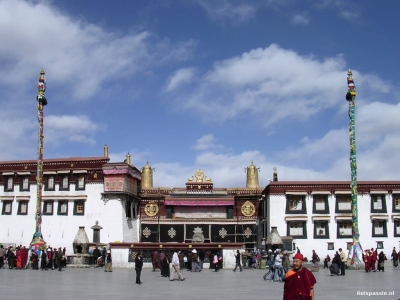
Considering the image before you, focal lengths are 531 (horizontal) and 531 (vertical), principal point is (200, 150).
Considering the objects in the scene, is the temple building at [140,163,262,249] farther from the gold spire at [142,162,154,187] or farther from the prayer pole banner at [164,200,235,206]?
the gold spire at [142,162,154,187]

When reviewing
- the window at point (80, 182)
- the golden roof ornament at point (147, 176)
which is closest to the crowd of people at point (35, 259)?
the window at point (80, 182)

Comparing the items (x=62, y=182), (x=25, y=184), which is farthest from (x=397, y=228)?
(x=25, y=184)

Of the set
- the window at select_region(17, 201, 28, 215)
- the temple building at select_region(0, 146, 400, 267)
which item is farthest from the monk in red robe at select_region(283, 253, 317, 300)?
the window at select_region(17, 201, 28, 215)

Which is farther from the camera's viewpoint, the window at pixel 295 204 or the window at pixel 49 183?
the window at pixel 49 183

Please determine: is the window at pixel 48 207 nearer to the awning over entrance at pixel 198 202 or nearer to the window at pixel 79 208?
the window at pixel 79 208

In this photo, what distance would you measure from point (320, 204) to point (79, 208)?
2279cm

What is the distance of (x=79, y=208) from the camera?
50344 mm

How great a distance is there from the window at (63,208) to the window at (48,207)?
0.82m

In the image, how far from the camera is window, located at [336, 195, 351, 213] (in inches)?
1969

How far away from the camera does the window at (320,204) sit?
49875mm

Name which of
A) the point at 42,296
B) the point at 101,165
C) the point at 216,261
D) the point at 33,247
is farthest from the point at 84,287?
the point at 101,165

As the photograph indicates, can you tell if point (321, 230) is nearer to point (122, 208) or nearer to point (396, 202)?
point (396, 202)

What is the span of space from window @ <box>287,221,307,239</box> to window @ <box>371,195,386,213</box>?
6.73 m

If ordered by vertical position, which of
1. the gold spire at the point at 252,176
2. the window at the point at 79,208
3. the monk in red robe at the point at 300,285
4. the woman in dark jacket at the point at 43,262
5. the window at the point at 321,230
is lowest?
the woman in dark jacket at the point at 43,262
